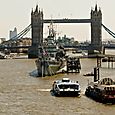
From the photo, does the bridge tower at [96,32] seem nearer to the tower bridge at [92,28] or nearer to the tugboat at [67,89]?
the tower bridge at [92,28]

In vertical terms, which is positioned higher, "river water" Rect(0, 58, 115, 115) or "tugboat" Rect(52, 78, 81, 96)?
"tugboat" Rect(52, 78, 81, 96)

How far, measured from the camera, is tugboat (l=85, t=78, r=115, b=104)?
48781 mm

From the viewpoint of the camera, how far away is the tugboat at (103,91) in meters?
48.8

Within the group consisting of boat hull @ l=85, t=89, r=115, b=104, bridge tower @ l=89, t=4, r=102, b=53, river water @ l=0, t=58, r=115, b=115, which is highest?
bridge tower @ l=89, t=4, r=102, b=53

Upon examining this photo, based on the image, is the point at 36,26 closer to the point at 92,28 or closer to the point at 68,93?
the point at 92,28

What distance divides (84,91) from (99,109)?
11916mm

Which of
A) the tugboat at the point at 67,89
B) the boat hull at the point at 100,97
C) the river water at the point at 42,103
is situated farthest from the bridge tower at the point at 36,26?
the boat hull at the point at 100,97

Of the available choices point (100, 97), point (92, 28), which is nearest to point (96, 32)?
point (92, 28)

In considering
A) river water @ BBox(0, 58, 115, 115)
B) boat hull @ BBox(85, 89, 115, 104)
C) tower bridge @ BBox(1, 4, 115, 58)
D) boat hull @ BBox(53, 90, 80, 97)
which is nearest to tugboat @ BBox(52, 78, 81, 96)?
boat hull @ BBox(53, 90, 80, 97)

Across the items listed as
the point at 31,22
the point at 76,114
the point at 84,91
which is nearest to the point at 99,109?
the point at 76,114

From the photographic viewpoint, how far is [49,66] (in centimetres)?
8069

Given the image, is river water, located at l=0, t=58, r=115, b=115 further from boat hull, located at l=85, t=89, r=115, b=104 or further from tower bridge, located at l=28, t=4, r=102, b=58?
tower bridge, located at l=28, t=4, r=102, b=58

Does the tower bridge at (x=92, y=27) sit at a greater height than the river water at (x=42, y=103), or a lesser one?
greater

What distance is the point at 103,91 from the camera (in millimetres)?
49062
